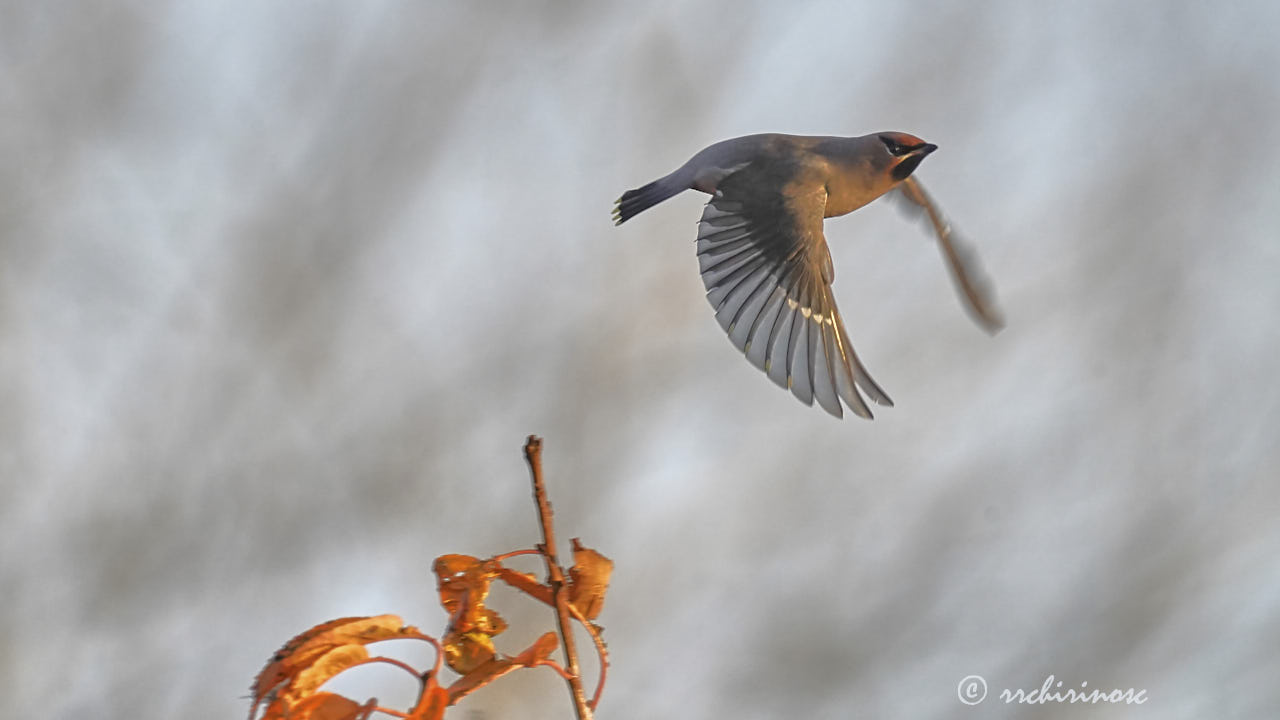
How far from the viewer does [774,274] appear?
1.05m

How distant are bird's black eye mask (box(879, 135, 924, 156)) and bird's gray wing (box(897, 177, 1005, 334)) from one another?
0.18 metres

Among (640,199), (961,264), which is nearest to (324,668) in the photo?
(640,199)

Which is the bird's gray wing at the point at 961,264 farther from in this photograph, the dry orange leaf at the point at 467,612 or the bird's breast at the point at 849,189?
the dry orange leaf at the point at 467,612

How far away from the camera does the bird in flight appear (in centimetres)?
98

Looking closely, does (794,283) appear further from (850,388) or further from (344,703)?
(344,703)

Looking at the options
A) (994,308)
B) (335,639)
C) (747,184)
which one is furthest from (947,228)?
(335,639)

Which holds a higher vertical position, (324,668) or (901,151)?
(901,151)

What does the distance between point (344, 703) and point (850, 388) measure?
55cm

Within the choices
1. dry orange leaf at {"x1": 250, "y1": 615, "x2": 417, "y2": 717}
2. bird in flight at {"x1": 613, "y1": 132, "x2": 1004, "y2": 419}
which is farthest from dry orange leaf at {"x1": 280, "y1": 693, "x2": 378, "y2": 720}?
bird in flight at {"x1": 613, "y1": 132, "x2": 1004, "y2": 419}

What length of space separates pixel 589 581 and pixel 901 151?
564 millimetres

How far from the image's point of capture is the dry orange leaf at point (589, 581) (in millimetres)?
590

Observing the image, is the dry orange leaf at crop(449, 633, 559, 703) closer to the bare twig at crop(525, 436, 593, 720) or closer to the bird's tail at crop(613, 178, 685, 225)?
the bare twig at crop(525, 436, 593, 720)

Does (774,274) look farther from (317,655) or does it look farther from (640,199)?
(317,655)

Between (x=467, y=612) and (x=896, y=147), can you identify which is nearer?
(x=467, y=612)
